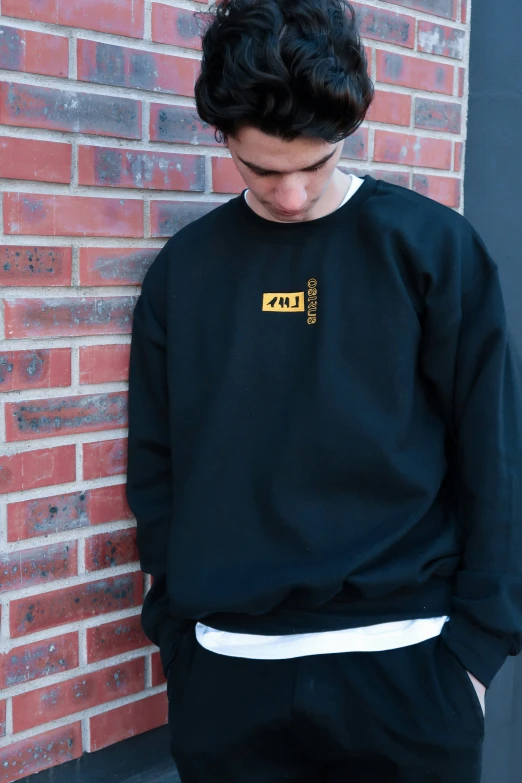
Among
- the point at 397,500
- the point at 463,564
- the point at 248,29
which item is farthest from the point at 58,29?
the point at 463,564

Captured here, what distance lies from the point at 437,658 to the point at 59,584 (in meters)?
0.81

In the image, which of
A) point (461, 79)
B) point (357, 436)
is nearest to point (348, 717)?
point (357, 436)

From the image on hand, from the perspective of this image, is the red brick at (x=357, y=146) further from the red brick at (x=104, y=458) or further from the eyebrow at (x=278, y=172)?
the red brick at (x=104, y=458)

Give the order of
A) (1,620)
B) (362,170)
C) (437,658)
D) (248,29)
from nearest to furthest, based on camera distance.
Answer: (248,29) < (437,658) < (1,620) < (362,170)

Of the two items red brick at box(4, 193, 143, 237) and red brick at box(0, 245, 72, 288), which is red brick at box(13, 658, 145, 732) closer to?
red brick at box(0, 245, 72, 288)

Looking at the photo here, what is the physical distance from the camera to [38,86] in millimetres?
1771

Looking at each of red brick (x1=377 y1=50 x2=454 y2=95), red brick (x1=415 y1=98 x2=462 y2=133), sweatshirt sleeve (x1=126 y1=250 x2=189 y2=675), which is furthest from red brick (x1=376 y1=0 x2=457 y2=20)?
sweatshirt sleeve (x1=126 y1=250 x2=189 y2=675)

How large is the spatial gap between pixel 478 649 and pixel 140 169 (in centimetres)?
121

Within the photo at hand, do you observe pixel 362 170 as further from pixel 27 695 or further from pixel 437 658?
pixel 27 695

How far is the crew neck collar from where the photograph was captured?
1.75 metres

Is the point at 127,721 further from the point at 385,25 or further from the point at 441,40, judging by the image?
the point at 441,40

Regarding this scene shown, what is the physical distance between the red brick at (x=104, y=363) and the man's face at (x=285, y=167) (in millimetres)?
501

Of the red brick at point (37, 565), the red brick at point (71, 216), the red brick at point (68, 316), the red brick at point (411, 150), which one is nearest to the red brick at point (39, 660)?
the red brick at point (37, 565)

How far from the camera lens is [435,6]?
2.47 m
